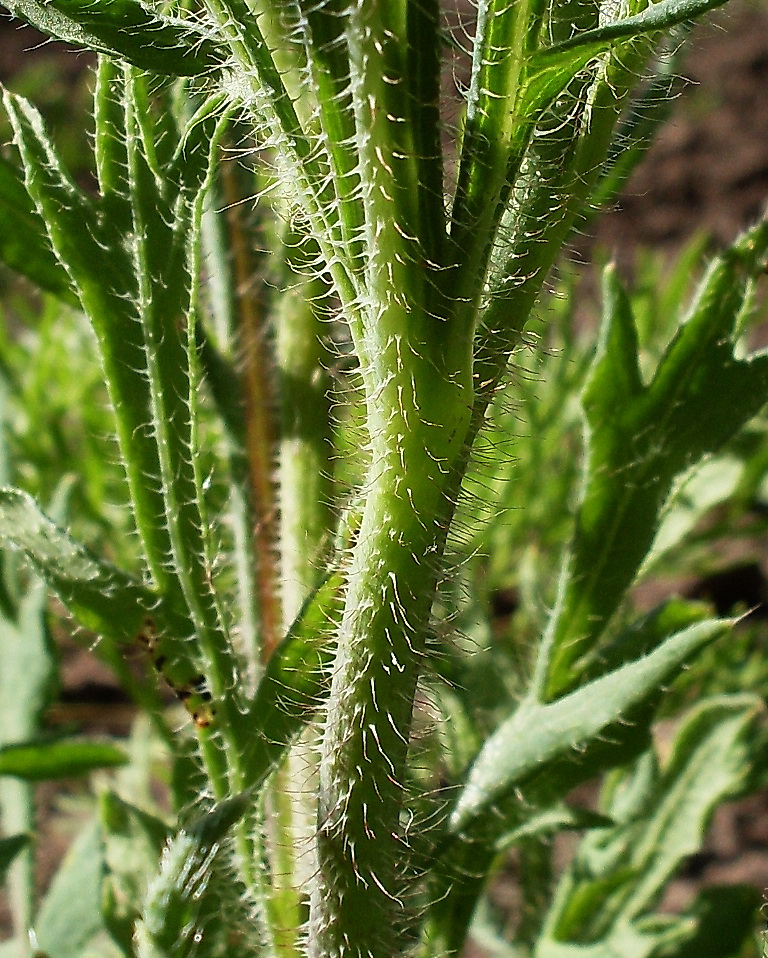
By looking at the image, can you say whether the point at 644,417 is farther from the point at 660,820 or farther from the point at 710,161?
the point at 710,161

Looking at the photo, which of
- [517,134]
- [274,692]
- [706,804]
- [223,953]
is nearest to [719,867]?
[706,804]

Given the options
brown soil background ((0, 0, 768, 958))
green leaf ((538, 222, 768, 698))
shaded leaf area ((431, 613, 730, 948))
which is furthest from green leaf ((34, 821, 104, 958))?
brown soil background ((0, 0, 768, 958))

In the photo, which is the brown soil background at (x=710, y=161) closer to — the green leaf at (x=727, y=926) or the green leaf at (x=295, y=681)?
the green leaf at (x=727, y=926)

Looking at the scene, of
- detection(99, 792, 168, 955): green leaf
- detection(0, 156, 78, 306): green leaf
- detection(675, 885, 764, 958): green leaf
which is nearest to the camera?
detection(0, 156, 78, 306): green leaf

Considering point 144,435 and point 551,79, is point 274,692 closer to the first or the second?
point 144,435

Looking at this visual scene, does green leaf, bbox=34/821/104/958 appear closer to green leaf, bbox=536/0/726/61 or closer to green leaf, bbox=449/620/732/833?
green leaf, bbox=449/620/732/833

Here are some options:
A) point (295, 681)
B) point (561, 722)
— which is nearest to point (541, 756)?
point (561, 722)
